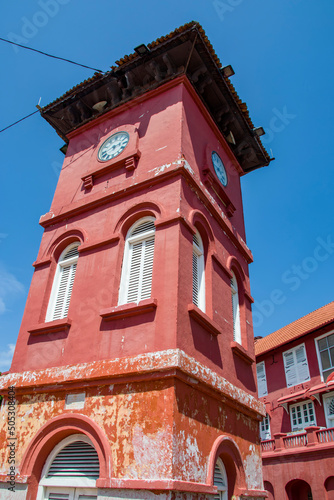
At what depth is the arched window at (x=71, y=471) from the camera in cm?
616

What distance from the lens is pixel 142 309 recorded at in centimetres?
677

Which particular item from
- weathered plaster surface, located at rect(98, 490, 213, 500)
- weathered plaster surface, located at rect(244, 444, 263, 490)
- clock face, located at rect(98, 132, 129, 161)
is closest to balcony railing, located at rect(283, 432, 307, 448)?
weathered plaster surface, located at rect(244, 444, 263, 490)

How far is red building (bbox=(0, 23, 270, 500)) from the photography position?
596cm

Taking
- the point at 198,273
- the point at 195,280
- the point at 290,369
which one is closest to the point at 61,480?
the point at 195,280

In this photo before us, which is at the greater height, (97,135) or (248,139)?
(248,139)

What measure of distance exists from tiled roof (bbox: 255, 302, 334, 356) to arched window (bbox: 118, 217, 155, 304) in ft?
50.3

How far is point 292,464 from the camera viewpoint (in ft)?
59.6

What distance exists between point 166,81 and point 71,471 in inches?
347

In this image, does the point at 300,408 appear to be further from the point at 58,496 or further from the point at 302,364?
the point at 58,496

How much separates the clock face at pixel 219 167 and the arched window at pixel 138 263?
3330mm

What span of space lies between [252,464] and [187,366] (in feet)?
10.7

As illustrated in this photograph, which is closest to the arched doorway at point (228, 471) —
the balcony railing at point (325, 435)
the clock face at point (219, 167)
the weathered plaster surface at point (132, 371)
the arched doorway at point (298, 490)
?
the weathered plaster surface at point (132, 371)

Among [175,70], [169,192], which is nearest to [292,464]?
[169,192]

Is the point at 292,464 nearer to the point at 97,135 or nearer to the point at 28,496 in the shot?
the point at 28,496
